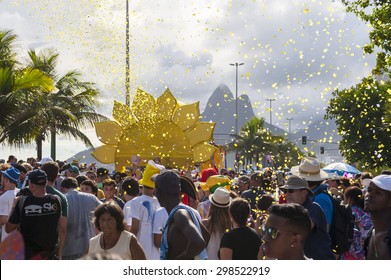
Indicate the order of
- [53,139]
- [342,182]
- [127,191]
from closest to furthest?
[127,191] → [342,182] → [53,139]

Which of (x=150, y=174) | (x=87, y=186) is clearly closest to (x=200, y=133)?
(x=87, y=186)

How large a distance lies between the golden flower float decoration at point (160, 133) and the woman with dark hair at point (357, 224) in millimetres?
17623

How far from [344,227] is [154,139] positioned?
2031 centimetres

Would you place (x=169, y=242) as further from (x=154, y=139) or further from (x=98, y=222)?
(x=154, y=139)

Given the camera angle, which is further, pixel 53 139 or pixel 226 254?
pixel 53 139

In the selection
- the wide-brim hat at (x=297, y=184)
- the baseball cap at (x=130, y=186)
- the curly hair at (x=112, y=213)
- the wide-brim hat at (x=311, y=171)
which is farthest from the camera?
the baseball cap at (x=130, y=186)

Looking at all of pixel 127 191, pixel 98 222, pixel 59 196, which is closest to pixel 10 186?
pixel 59 196

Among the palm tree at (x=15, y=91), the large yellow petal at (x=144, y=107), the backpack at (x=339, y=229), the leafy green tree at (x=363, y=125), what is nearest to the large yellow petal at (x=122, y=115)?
the large yellow petal at (x=144, y=107)

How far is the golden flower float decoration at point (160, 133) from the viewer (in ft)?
85.5

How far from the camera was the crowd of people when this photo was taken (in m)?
4.96

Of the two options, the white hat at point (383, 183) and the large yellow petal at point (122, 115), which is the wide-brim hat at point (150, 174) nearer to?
the white hat at point (383, 183)

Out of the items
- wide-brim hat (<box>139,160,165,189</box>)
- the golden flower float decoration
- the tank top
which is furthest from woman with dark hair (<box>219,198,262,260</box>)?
the golden flower float decoration

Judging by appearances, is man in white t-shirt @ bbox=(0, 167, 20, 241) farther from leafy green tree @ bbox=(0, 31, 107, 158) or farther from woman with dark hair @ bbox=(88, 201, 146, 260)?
leafy green tree @ bbox=(0, 31, 107, 158)
